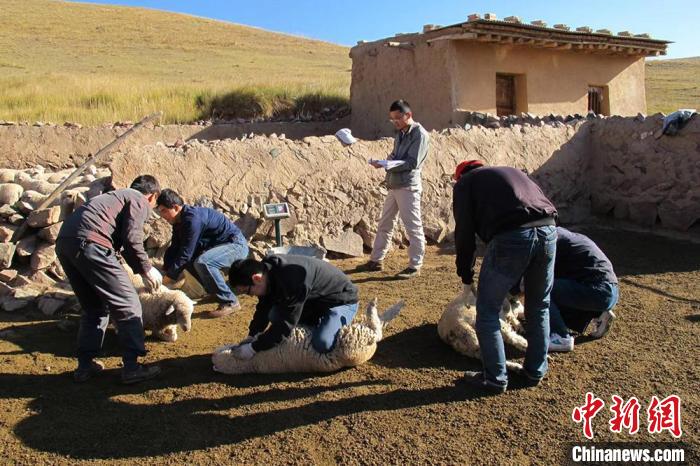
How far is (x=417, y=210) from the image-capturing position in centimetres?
675

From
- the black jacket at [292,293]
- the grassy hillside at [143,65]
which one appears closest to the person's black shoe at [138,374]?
the black jacket at [292,293]

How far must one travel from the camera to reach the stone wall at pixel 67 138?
1243 cm

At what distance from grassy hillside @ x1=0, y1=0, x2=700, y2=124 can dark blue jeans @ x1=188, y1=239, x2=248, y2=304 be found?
36.5ft

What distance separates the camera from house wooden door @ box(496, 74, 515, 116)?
12250mm

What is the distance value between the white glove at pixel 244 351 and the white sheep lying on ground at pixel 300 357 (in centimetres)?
7

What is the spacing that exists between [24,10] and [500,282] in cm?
4618

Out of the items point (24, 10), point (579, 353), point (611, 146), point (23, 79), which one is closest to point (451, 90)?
point (611, 146)

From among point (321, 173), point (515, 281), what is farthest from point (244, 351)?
point (321, 173)

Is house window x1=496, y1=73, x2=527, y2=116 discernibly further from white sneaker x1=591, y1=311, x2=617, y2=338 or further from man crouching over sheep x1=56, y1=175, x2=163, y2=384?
man crouching over sheep x1=56, y1=175, x2=163, y2=384

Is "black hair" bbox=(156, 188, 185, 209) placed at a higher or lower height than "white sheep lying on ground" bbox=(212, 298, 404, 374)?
higher

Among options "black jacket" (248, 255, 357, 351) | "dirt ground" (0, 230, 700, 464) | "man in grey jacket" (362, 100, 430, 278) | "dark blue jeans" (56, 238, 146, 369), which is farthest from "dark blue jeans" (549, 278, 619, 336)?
"dark blue jeans" (56, 238, 146, 369)

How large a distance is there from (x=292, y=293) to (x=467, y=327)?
1.42 metres

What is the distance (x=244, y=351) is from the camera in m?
4.26

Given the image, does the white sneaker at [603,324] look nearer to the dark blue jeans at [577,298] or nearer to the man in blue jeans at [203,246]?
the dark blue jeans at [577,298]
